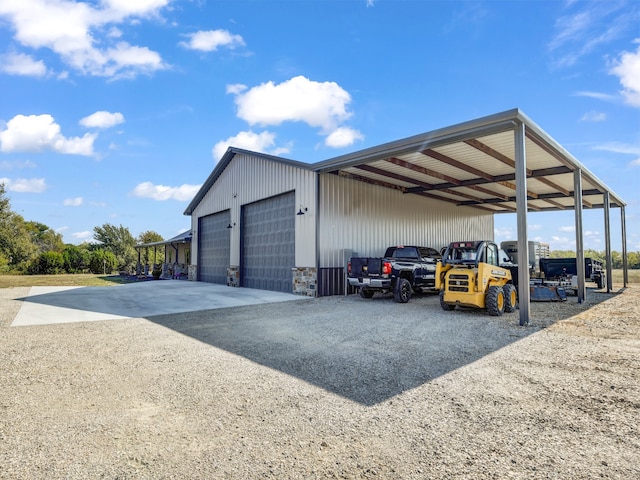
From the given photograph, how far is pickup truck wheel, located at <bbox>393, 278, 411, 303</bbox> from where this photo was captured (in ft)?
37.8

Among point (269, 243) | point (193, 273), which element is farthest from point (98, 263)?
point (269, 243)

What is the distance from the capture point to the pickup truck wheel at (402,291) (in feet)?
37.8

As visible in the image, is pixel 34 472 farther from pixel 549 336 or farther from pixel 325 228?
pixel 325 228

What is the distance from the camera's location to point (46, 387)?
4.31 metres

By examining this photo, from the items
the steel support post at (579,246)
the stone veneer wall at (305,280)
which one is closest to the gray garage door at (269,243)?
the stone veneer wall at (305,280)

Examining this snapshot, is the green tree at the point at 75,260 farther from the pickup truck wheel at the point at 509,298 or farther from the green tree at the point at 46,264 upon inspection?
the pickup truck wheel at the point at 509,298

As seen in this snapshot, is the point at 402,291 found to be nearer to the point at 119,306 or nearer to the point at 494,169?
the point at 494,169

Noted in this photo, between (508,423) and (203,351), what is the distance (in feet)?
14.3

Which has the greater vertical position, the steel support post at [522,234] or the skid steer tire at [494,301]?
the steel support post at [522,234]

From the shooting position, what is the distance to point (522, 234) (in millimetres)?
8141

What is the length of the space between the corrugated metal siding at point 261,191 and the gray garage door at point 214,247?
0.58m

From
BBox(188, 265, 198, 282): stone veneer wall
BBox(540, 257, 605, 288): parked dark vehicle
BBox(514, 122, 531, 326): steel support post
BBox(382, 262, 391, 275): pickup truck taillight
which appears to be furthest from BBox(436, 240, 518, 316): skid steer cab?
BBox(188, 265, 198, 282): stone veneer wall

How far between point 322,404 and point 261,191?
45.3 ft

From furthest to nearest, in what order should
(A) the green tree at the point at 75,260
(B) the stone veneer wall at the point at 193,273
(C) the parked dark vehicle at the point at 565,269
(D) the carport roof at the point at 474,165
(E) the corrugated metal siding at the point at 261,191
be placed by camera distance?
1. (A) the green tree at the point at 75,260
2. (B) the stone veneer wall at the point at 193,273
3. (C) the parked dark vehicle at the point at 565,269
4. (E) the corrugated metal siding at the point at 261,191
5. (D) the carport roof at the point at 474,165
